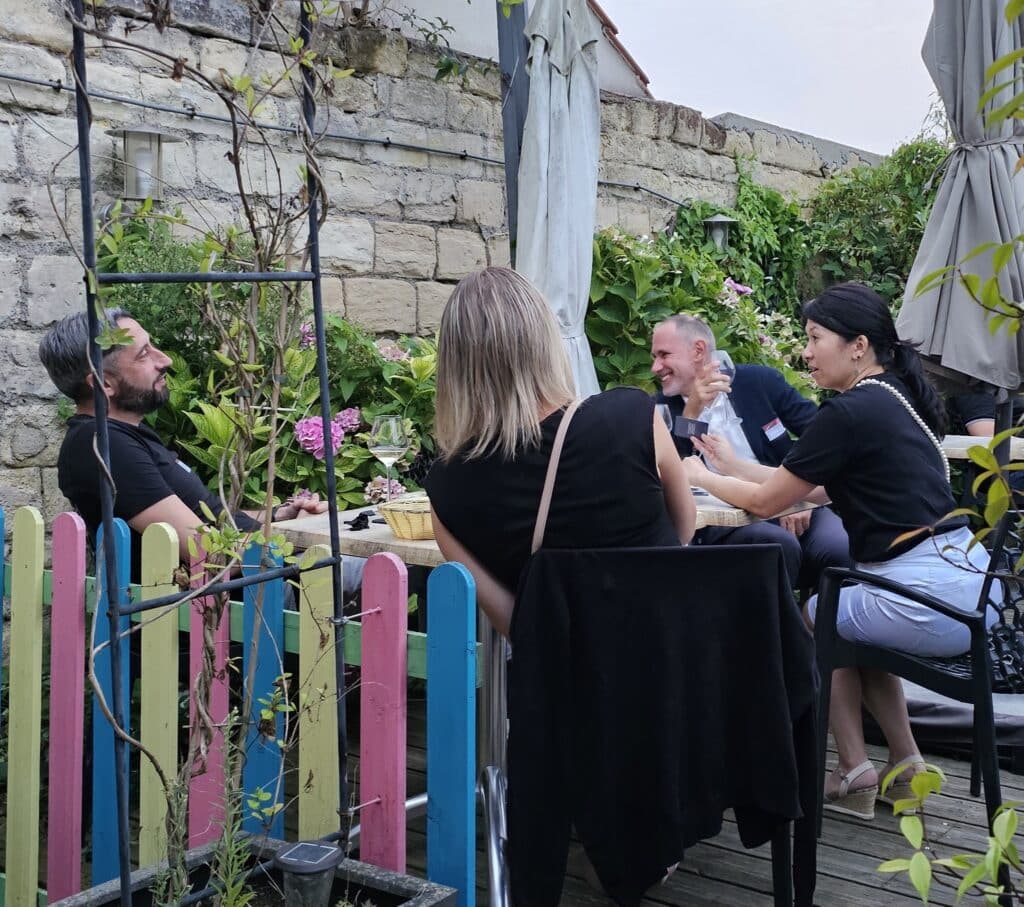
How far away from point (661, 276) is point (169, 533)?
4.14 m

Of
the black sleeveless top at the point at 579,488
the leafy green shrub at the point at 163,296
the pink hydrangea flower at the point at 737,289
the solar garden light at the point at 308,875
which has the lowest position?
the solar garden light at the point at 308,875

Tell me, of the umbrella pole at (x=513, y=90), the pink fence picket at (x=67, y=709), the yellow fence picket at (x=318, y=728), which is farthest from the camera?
the umbrella pole at (x=513, y=90)

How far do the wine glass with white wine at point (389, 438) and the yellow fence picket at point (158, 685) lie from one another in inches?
25.7

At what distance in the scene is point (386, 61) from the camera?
17.6ft

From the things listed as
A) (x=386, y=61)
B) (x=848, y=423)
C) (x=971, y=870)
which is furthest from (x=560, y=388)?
(x=386, y=61)

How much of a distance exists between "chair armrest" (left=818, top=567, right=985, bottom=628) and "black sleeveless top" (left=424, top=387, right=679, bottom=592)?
707 millimetres

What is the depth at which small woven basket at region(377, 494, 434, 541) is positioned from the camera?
9.03 ft

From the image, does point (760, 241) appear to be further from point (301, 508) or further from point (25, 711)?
point (25, 711)

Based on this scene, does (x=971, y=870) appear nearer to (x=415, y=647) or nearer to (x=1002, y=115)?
(x=1002, y=115)

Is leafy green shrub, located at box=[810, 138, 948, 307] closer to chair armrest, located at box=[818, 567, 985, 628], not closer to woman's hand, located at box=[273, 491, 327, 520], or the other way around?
chair armrest, located at box=[818, 567, 985, 628]

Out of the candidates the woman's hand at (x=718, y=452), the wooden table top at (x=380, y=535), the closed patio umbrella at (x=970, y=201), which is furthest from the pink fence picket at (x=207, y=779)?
the closed patio umbrella at (x=970, y=201)

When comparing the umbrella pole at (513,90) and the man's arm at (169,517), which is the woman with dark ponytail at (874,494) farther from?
the umbrella pole at (513,90)

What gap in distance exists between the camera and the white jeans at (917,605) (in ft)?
9.66

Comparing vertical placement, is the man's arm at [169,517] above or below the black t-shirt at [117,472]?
below
